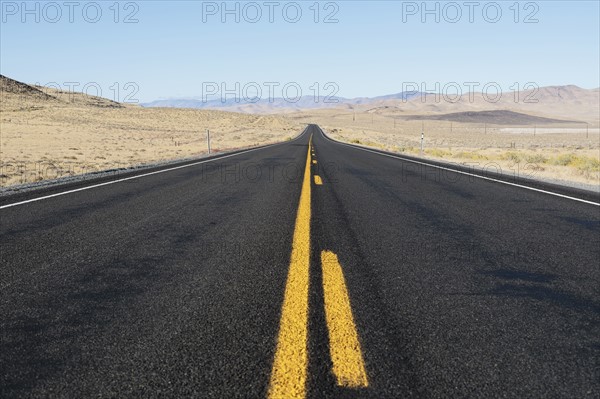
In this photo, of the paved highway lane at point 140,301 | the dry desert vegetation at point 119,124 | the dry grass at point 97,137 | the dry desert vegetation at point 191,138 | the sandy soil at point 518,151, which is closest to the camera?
the paved highway lane at point 140,301

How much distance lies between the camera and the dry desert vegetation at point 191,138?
17797 millimetres

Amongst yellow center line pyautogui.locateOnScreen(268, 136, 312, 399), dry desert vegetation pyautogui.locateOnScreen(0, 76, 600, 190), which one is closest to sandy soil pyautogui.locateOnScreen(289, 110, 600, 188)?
dry desert vegetation pyautogui.locateOnScreen(0, 76, 600, 190)

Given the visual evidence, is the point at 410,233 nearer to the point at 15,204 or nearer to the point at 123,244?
the point at 123,244

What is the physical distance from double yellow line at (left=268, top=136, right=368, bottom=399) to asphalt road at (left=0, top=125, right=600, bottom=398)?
0.07 ft

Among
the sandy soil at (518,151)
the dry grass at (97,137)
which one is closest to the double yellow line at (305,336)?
the sandy soil at (518,151)

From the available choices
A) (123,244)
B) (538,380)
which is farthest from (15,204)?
(538,380)

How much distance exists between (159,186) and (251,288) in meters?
6.65

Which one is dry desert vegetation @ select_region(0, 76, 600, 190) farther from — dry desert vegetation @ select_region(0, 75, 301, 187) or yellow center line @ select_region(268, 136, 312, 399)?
yellow center line @ select_region(268, 136, 312, 399)

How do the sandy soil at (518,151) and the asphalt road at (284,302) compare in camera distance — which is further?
the sandy soil at (518,151)

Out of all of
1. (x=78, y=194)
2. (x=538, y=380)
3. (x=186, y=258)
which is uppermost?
(x=78, y=194)

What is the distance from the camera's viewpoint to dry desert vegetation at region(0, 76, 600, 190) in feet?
58.4

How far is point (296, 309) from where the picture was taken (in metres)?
2.53

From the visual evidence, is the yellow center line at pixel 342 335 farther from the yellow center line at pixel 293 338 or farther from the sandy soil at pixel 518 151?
the sandy soil at pixel 518 151

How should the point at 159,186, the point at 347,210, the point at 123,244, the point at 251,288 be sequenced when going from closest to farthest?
the point at 251,288 → the point at 123,244 → the point at 347,210 → the point at 159,186
